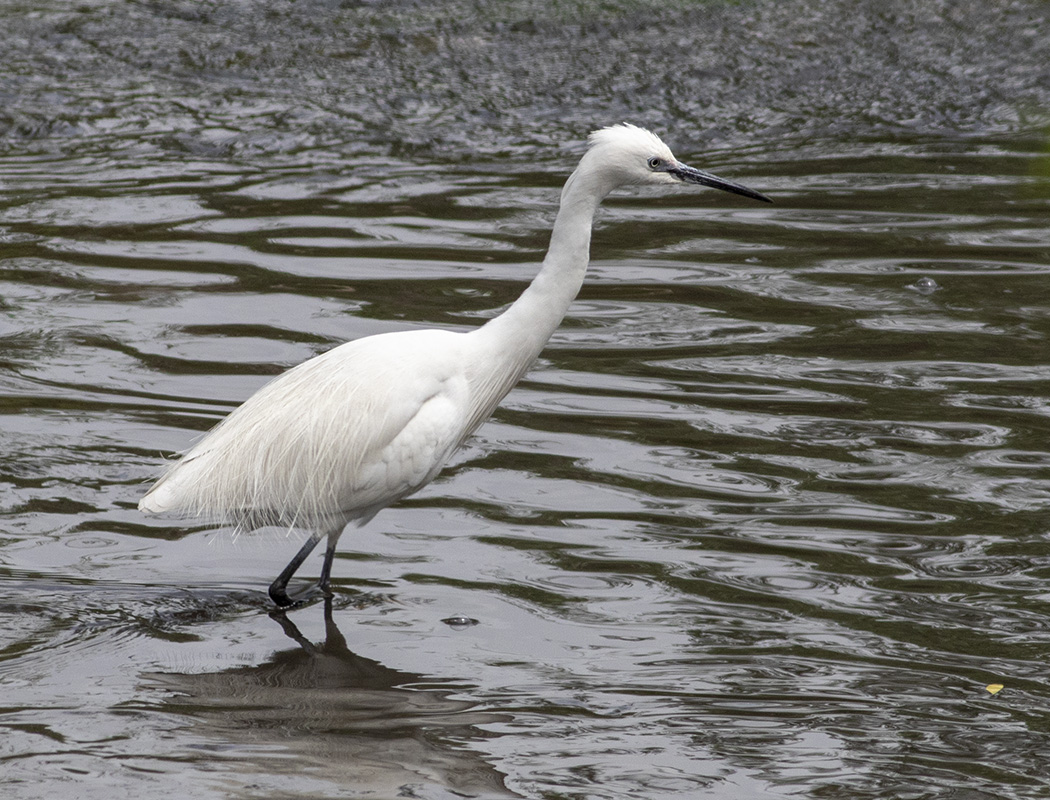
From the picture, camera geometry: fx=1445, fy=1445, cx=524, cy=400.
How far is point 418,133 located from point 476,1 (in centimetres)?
227

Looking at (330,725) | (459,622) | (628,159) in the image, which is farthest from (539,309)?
(330,725)

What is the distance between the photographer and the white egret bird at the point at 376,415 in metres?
4.76

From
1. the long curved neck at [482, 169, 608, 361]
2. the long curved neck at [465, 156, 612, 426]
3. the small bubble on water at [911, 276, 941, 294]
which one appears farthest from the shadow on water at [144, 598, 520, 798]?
the small bubble on water at [911, 276, 941, 294]

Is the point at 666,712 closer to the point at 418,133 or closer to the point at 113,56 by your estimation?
the point at 418,133

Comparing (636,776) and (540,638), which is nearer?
(636,776)

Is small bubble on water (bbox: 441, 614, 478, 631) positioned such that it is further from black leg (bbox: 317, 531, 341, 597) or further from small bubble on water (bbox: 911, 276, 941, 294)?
small bubble on water (bbox: 911, 276, 941, 294)

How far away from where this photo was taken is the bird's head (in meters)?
4.73

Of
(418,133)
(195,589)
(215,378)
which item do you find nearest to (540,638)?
(195,589)

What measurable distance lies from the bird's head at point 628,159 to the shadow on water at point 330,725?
68.8 inches

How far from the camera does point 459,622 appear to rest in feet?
16.0

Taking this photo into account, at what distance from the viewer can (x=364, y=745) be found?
13.6ft

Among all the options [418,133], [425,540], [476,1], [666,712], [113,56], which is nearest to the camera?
[666,712]

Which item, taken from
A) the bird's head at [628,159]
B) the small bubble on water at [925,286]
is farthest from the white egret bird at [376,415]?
the small bubble on water at [925,286]

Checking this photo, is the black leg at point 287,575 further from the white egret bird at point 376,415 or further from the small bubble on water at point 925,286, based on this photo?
the small bubble on water at point 925,286
